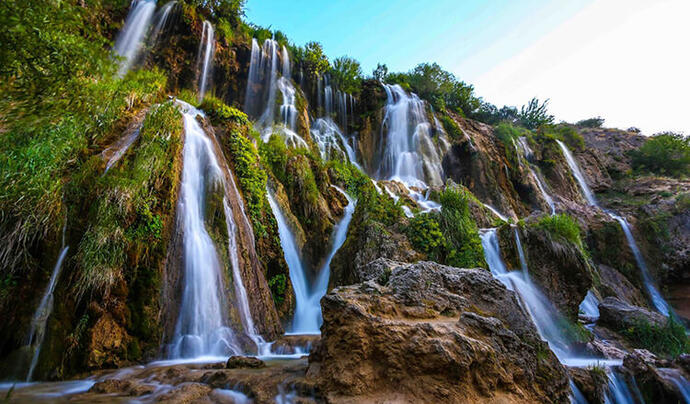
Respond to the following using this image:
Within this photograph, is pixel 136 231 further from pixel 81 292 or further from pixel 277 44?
pixel 277 44

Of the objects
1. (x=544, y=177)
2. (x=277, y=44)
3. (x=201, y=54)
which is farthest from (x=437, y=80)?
(x=201, y=54)

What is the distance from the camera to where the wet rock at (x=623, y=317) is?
25.5 ft

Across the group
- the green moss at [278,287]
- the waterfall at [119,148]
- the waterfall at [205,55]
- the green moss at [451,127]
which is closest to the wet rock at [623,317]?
the green moss at [278,287]

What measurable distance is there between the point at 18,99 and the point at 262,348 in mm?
4427

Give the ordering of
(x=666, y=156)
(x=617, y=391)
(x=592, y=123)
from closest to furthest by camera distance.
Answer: (x=617, y=391), (x=666, y=156), (x=592, y=123)

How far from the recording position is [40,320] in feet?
12.7

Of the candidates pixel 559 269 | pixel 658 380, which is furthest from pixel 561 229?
pixel 658 380

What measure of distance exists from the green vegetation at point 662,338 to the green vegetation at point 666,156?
2001 centimetres

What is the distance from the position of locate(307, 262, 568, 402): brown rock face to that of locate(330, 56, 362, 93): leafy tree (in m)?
19.5

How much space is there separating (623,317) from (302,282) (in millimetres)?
8470

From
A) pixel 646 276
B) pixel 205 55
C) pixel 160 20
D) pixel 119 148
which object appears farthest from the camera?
pixel 205 55

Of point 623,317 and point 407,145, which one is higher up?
point 407,145

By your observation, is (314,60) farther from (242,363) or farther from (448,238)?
(242,363)

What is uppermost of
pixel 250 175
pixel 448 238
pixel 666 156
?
pixel 666 156
